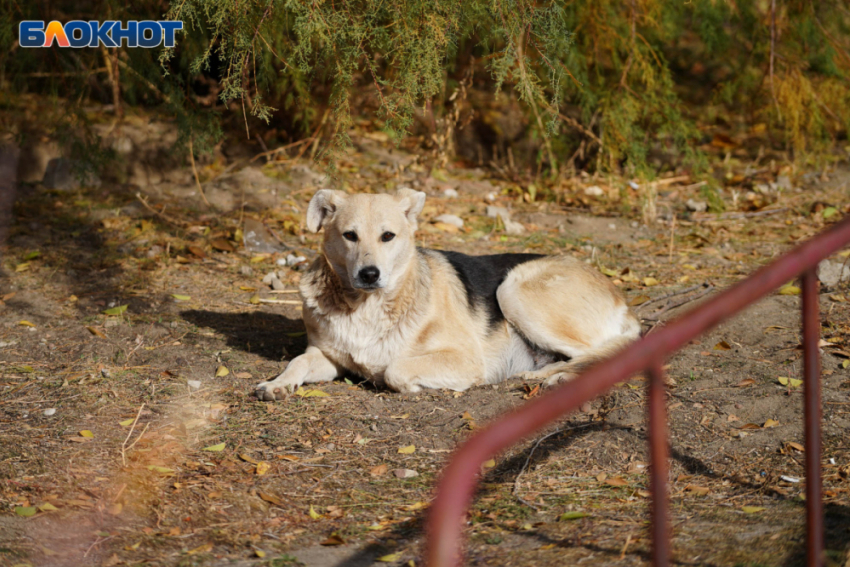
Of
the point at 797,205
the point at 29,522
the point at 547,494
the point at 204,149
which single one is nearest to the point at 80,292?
the point at 204,149

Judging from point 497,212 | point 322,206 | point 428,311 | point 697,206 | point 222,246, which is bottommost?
point 222,246

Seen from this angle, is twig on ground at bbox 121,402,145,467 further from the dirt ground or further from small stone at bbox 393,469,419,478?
small stone at bbox 393,469,419,478

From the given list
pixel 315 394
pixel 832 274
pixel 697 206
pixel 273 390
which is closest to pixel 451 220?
pixel 697 206

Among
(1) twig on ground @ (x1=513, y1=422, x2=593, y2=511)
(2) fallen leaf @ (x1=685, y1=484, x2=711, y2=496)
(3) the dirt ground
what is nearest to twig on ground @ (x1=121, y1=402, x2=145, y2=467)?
(3) the dirt ground

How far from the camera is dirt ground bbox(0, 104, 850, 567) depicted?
335cm

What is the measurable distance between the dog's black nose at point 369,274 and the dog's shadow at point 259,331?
1186mm

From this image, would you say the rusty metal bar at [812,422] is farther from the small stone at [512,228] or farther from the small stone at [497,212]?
the small stone at [497,212]

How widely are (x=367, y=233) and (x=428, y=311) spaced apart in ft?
2.58

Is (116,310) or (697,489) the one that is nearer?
(697,489)

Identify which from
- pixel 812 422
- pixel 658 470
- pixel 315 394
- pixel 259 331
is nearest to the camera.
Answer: pixel 658 470

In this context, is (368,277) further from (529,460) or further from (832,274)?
(832,274)

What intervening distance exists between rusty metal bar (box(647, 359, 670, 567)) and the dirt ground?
1044 millimetres

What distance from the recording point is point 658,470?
2113 millimetres

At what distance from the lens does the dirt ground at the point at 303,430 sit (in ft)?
11.0
